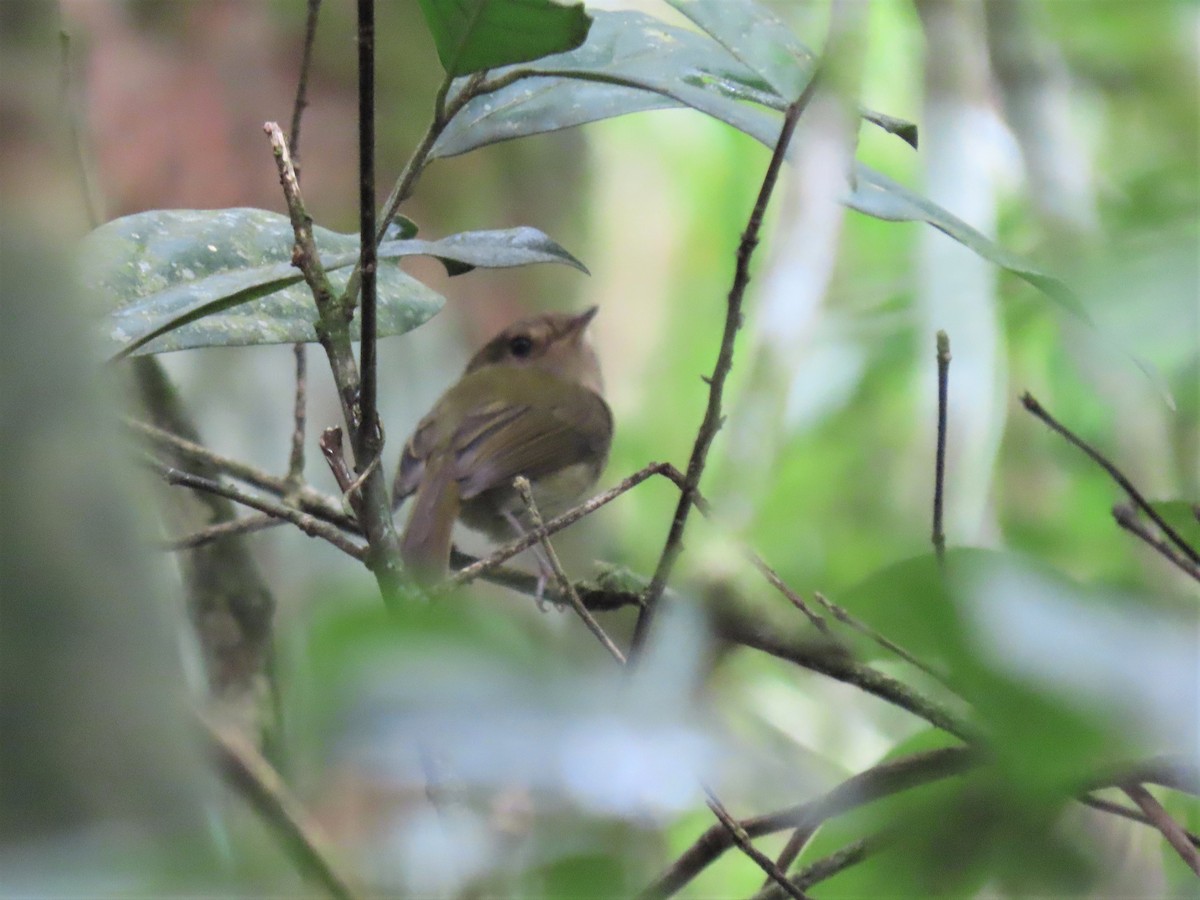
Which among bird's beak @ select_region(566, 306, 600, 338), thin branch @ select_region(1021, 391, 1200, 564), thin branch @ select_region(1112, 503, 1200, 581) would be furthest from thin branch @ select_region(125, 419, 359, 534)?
bird's beak @ select_region(566, 306, 600, 338)

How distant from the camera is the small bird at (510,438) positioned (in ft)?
10.0

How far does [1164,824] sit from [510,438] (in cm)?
239

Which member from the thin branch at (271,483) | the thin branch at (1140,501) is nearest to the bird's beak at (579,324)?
the thin branch at (271,483)

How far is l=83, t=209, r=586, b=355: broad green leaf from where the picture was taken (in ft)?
4.70

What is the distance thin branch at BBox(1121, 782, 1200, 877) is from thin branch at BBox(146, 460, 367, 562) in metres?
0.73

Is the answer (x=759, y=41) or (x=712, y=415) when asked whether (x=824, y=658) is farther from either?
(x=759, y=41)

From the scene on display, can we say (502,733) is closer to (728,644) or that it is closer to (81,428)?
(81,428)

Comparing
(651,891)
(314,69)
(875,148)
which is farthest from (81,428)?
(875,148)

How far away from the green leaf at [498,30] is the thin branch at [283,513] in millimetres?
481

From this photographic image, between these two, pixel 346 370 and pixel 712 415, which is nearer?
pixel 346 370

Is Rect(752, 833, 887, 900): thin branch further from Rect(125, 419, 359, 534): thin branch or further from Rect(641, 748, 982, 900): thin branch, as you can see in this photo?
Rect(125, 419, 359, 534): thin branch

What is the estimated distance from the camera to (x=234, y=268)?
1.57m

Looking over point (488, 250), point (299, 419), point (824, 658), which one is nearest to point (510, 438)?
point (299, 419)

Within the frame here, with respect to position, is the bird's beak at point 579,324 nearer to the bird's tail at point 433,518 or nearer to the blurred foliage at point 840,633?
the blurred foliage at point 840,633
